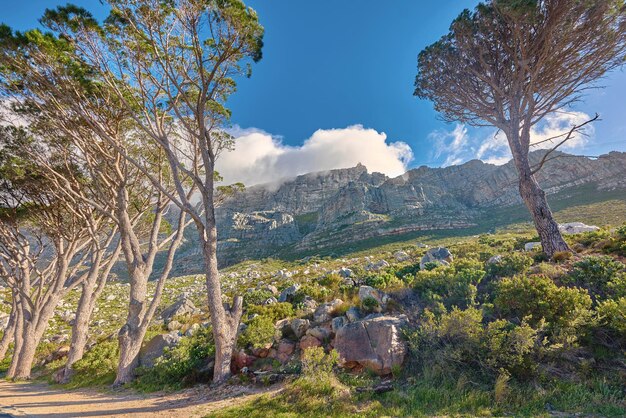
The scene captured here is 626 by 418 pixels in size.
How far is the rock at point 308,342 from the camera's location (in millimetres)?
7291

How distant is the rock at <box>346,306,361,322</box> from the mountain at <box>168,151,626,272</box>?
37090 mm

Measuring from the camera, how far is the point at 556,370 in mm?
4711

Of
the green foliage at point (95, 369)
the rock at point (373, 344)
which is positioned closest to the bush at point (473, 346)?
the rock at point (373, 344)

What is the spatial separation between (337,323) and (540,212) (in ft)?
30.4

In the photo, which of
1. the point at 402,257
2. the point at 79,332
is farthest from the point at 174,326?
the point at 402,257

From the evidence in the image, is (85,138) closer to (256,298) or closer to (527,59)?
(256,298)

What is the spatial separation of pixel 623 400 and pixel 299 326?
21.3 ft

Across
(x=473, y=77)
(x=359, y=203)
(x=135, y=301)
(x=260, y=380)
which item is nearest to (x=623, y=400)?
(x=260, y=380)

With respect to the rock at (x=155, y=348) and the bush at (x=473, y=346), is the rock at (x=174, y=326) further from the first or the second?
the bush at (x=473, y=346)

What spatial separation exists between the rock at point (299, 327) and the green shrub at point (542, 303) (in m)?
5.08

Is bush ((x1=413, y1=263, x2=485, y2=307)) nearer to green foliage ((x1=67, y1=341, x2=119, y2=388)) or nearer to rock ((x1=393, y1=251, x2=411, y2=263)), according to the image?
rock ((x1=393, y1=251, x2=411, y2=263))

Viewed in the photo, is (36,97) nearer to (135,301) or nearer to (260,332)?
(135,301)

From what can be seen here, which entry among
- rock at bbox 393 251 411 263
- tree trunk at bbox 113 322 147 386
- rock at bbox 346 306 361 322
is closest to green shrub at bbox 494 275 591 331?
rock at bbox 346 306 361 322

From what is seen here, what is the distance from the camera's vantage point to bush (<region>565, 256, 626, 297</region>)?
6430 mm
